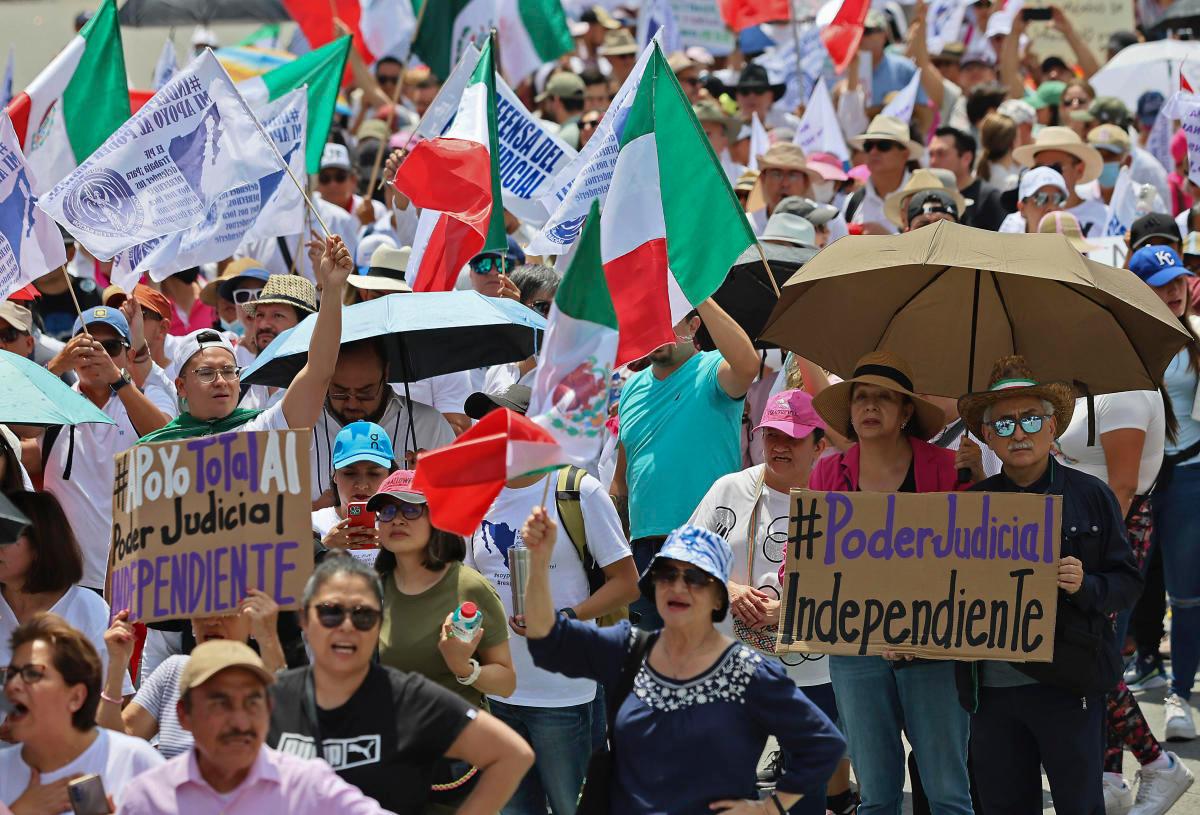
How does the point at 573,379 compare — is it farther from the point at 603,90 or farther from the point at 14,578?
the point at 603,90

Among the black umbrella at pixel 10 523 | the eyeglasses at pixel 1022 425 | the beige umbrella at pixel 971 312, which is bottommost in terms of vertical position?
the black umbrella at pixel 10 523

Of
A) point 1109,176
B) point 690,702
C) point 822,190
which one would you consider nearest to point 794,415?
point 690,702

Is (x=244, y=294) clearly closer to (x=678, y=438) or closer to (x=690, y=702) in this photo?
(x=678, y=438)

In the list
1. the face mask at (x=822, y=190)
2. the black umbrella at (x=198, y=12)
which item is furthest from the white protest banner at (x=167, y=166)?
the black umbrella at (x=198, y=12)

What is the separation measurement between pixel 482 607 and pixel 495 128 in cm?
342

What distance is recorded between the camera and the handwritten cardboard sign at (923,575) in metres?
5.78

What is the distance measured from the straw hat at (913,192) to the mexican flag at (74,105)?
14.7 ft

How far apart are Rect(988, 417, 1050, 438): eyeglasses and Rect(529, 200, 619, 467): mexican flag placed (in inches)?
55.6

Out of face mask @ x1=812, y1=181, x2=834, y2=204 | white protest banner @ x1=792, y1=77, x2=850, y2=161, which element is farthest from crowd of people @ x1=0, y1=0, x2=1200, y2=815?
white protest banner @ x1=792, y1=77, x2=850, y2=161

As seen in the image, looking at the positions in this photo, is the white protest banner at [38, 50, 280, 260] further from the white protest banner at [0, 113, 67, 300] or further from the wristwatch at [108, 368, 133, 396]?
the wristwatch at [108, 368, 133, 396]

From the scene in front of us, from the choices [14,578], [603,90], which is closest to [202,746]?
[14,578]

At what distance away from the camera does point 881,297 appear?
6848 mm

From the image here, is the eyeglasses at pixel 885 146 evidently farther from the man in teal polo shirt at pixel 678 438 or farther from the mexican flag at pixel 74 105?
the mexican flag at pixel 74 105

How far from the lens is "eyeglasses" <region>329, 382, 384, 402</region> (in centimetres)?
734
